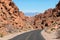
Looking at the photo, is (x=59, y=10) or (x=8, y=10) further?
(x=59, y=10)

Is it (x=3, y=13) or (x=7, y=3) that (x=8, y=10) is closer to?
(x=7, y=3)

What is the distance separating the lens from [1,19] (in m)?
70.2

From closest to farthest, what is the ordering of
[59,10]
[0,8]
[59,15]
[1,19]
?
[1,19] → [0,8] → [59,15] → [59,10]

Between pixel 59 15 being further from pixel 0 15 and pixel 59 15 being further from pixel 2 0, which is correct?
pixel 0 15

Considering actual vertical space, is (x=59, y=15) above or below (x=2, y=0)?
below

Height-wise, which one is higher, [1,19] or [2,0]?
[2,0]

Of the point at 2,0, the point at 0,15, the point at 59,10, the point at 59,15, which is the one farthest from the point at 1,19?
the point at 59,10

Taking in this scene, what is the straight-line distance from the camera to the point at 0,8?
259ft

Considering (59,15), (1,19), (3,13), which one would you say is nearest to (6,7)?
(3,13)

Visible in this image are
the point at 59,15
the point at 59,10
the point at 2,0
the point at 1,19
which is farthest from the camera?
the point at 59,10

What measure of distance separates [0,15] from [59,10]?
109926 millimetres

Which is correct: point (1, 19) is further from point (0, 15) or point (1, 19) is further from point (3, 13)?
point (3, 13)

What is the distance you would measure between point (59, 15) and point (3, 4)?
273ft

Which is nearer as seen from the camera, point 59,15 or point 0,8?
point 0,8
